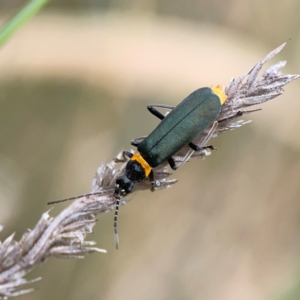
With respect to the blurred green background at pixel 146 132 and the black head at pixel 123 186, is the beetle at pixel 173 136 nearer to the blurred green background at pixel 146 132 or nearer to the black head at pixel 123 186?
the black head at pixel 123 186

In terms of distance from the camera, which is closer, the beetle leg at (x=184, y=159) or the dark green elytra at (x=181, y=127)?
the beetle leg at (x=184, y=159)

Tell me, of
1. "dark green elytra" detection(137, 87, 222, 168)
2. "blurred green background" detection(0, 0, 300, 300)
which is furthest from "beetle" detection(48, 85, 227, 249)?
"blurred green background" detection(0, 0, 300, 300)

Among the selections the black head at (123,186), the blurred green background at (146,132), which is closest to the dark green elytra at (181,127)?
the black head at (123,186)

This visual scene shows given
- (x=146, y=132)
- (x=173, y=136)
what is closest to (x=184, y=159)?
(x=173, y=136)

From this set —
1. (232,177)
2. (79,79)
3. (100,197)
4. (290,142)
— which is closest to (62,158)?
(79,79)

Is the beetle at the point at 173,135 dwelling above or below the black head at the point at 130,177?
above

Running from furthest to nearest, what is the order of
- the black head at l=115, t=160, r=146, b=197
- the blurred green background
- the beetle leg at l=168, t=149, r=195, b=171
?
1. the blurred green background
2. the black head at l=115, t=160, r=146, b=197
3. the beetle leg at l=168, t=149, r=195, b=171

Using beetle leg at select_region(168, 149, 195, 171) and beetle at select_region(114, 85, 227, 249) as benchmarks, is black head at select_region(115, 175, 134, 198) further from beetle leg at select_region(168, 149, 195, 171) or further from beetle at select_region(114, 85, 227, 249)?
beetle leg at select_region(168, 149, 195, 171)
